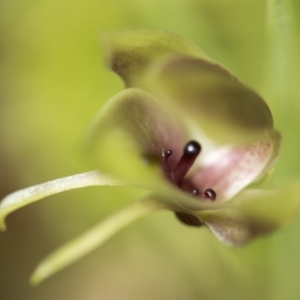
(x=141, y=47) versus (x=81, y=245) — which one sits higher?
(x=141, y=47)

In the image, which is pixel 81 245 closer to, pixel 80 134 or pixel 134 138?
pixel 134 138

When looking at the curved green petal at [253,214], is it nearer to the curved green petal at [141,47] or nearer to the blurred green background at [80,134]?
the curved green petal at [141,47]

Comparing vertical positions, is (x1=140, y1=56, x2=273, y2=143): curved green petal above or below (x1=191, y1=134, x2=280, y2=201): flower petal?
above

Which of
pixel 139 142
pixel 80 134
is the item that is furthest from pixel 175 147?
pixel 80 134

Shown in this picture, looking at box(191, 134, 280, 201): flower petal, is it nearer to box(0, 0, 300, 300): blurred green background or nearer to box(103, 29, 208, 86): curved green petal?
box(103, 29, 208, 86): curved green petal

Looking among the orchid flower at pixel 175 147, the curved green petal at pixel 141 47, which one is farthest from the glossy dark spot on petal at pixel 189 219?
the curved green petal at pixel 141 47

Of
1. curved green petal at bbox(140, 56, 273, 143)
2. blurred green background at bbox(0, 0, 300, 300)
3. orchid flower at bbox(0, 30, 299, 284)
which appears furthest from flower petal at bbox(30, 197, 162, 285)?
blurred green background at bbox(0, 0, 300, 300)

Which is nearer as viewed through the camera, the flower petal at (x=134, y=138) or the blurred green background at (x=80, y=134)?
the flower petal at (x=134, y=138)
